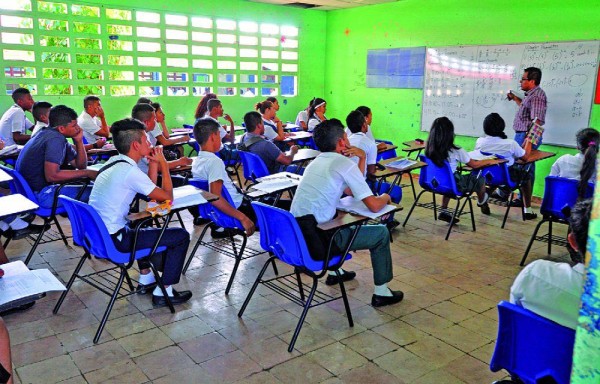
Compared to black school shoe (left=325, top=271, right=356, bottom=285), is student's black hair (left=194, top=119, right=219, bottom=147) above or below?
above

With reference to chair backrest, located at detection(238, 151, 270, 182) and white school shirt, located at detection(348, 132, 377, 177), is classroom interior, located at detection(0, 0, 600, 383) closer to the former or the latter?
chair backrest, located at detection(238, 151, 270, 182)

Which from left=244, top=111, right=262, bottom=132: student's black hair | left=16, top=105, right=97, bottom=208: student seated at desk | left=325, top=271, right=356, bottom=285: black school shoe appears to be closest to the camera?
left=325, top=271, right=356, bottom=285: black school shoe

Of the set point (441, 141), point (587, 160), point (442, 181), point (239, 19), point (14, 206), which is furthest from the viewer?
point (239, 19)

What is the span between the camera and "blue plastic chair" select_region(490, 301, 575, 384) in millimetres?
1592

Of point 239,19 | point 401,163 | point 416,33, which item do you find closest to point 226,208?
point 401,163

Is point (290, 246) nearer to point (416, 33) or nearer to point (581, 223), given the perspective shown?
point (581, 223)

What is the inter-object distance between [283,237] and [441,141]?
2572 mm

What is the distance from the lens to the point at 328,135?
3.21 meters

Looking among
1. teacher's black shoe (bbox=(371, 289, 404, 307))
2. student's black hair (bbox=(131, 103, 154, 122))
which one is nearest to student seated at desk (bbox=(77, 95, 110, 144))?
student's black hair (bbox=(131, 103, 154, 122))

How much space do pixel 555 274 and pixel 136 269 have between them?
10.8 ft

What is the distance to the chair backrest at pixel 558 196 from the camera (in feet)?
12.7

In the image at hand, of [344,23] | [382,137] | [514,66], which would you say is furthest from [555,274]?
[344,23]

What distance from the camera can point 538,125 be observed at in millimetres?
6043

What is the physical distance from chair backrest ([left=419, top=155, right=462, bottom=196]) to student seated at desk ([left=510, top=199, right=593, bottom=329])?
10.5 feet
